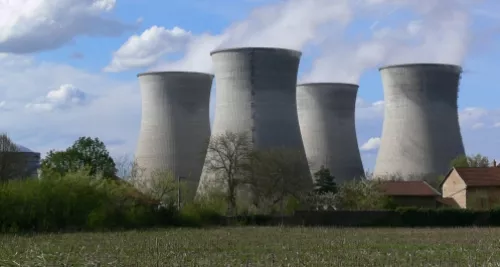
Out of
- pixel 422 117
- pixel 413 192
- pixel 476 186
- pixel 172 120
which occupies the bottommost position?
pixel 413 192

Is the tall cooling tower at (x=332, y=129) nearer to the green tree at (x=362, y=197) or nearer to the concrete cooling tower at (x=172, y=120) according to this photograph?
the green tree at (x=362, y=197)

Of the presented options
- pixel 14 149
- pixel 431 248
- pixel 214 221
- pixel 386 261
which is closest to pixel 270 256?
pixel 386 261

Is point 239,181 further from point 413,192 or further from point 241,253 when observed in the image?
point 241,253

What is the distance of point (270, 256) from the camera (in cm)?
1416

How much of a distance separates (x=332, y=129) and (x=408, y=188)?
542 cm

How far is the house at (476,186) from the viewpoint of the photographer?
39.2 meters

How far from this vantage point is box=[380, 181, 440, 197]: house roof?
41.4m

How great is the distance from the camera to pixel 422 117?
40625 mm

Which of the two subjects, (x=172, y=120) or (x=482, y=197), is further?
(x=482, y=197)

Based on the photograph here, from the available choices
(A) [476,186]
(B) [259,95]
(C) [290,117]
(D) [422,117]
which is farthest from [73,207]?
(A) [476,186]

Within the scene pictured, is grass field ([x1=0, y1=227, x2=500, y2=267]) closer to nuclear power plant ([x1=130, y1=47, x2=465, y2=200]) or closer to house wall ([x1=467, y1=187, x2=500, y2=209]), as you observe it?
nuclear power plant ([x1=130, y1=47, x2=465, y2=200])

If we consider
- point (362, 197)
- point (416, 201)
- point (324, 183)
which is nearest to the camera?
point (362, 197)

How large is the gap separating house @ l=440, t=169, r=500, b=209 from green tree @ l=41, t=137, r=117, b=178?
16443 mm

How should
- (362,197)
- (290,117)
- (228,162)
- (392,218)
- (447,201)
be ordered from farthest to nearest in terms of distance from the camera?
(447,201) < (228,162) < (362,197) < (290,117) < (392,218)
